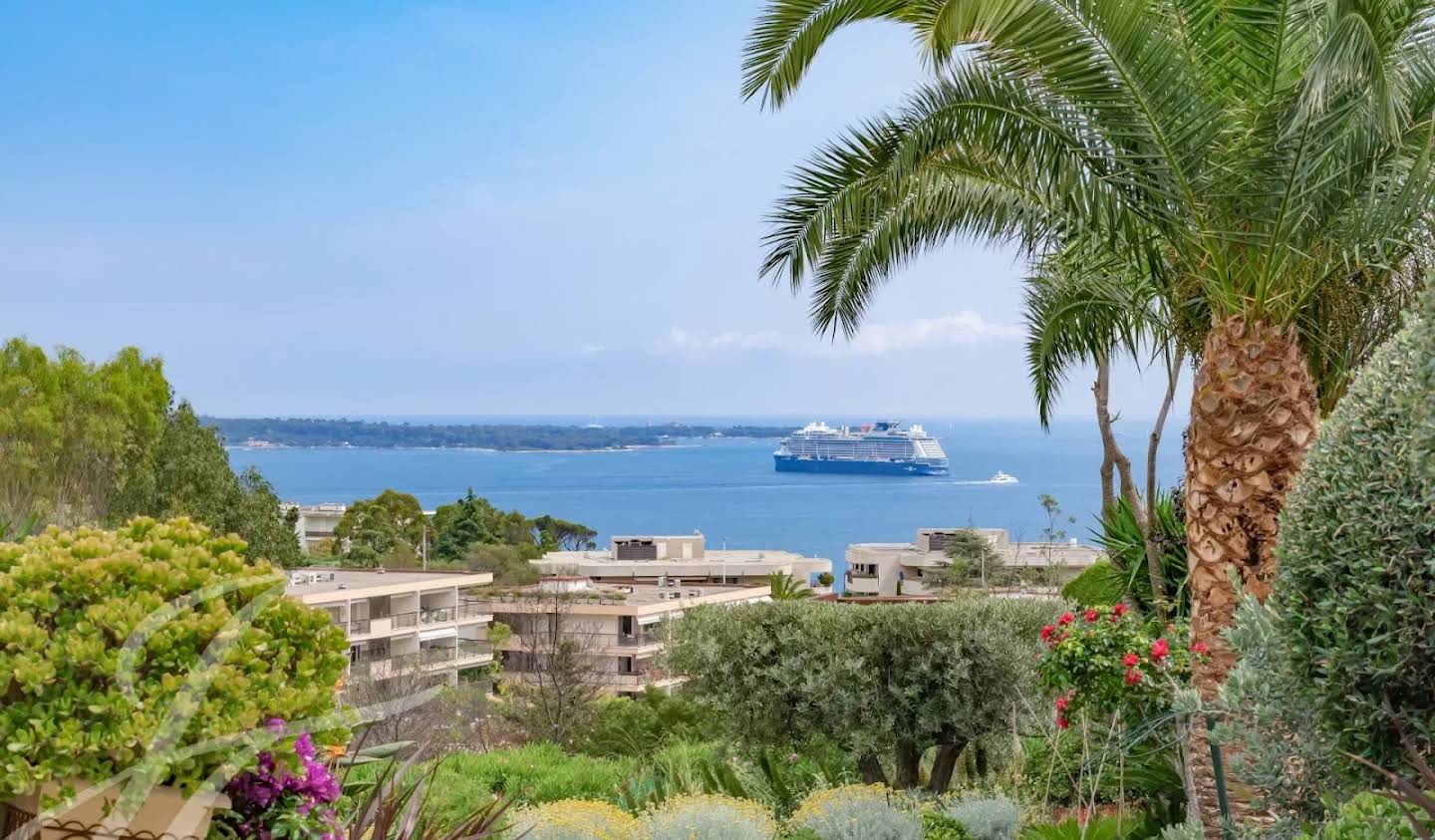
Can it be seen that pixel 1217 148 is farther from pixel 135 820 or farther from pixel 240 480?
pixel 240 480

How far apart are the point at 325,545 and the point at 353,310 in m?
47.5

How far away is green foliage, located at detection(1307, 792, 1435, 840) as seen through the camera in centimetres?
252

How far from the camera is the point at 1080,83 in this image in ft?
18.0

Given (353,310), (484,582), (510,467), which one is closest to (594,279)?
(353,310)

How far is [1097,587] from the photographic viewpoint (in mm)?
10328

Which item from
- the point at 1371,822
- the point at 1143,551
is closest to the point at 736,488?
the point at 1143,551

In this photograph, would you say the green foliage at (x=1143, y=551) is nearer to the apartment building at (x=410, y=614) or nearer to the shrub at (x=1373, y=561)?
the shrub at (x=1373, y=561)

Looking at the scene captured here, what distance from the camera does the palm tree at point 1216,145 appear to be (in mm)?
5242

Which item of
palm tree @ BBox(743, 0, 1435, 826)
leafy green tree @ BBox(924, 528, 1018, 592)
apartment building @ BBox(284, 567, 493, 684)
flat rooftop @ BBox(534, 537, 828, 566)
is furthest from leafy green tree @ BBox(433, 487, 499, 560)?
palm tree @ BBox(743, 0, 1435, 826)

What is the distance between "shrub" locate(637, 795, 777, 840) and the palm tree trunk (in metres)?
2.02

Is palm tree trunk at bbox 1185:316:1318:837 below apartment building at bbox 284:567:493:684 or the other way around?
the other way around

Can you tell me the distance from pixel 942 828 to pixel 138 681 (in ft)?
16.3

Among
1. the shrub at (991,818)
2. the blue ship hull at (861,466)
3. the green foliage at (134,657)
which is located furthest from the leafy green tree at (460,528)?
the blue ship hull at (861,466)

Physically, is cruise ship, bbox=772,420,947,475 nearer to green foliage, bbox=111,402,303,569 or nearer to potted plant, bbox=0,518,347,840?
green foliage, bbox=111,402,303,569
